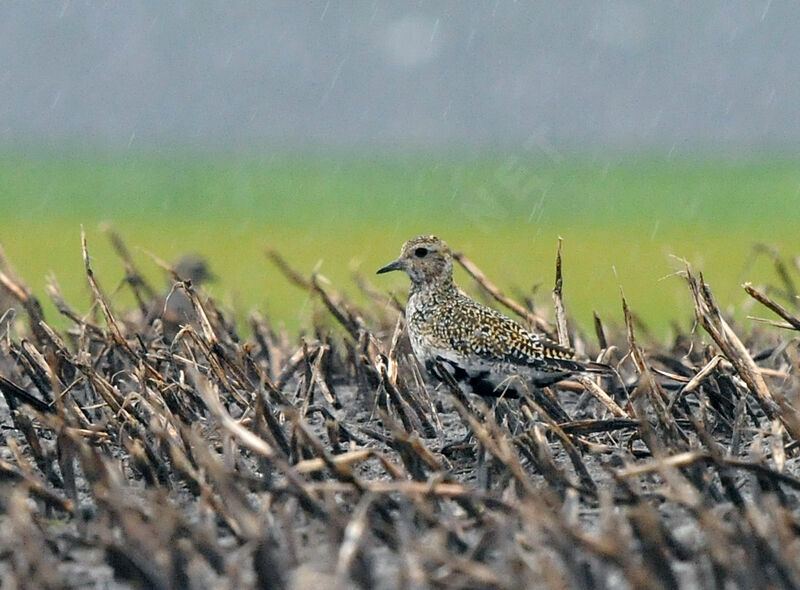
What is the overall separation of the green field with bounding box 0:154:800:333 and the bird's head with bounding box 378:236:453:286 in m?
1.36

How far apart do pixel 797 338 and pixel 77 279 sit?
16519 mm

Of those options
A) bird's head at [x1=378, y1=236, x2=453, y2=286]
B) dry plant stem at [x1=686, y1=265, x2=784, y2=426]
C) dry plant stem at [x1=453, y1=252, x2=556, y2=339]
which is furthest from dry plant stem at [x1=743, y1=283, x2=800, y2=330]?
bird's head at [x1=378, y1=236, x2=453, y2=286]

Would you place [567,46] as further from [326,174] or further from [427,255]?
[427,255]

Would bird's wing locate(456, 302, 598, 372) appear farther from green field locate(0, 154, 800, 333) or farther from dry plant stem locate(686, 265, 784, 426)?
green field locate(0, 154, 800, 333)

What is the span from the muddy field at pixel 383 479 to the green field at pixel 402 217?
7.31 ft

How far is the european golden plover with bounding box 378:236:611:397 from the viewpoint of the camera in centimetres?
527

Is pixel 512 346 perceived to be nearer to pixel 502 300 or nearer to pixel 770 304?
pixel 502 300

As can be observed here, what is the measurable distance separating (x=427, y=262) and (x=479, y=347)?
636 mm

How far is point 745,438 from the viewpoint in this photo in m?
4.77

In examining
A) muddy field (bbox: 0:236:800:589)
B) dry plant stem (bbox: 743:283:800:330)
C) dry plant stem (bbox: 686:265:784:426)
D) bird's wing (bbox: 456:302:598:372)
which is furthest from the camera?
bird's wing (bbox: 456:302:598:372)

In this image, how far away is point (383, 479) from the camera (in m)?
4.38

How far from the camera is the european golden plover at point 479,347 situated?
527cm

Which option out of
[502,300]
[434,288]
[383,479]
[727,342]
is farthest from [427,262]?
[383,479]

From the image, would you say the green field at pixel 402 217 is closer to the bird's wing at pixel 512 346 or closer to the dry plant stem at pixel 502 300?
the dry plant stem at pixel 502 300
